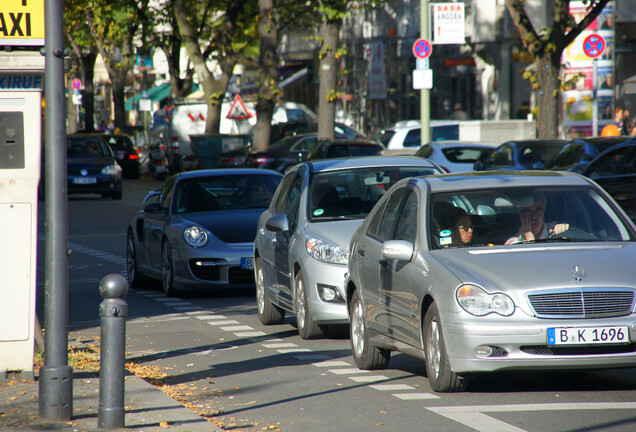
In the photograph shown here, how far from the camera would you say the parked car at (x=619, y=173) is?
18109 millimetres

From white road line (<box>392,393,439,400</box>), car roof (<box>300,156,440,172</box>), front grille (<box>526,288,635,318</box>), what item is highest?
car roof (<box>300,156,440,172</box>)

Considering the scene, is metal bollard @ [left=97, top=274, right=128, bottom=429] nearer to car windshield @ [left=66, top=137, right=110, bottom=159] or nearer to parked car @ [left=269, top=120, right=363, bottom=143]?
car windshield @ [left=66, top=137, right=110, bottom=159]

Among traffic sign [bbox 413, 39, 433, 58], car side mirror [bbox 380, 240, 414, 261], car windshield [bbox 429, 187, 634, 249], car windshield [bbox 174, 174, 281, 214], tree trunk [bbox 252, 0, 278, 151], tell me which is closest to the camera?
car side mirror [bbox 380, 240, 414, 261]

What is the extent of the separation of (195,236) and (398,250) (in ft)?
21.3

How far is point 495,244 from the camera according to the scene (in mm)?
8484

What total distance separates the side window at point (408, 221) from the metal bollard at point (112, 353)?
2578mm

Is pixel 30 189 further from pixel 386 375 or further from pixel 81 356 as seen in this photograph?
pixel 386 375

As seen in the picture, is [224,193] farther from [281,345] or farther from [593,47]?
[593,47]

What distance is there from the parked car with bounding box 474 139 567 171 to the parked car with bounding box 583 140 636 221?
5.75 metres

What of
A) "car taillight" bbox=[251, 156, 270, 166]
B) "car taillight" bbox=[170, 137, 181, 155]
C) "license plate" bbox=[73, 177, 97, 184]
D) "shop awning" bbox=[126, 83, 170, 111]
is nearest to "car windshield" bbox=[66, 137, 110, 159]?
"license plate" bbox=[73, 177, 97, 184]

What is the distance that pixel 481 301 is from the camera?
766 cm

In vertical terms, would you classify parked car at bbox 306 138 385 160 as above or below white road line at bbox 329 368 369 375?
above

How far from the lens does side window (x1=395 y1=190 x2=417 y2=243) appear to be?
28.6 ft

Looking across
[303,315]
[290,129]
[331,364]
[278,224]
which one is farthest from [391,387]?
[290,129]
